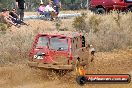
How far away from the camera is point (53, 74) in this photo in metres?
15.5

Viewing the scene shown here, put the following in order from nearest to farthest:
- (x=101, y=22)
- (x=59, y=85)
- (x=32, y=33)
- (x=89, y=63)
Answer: (x=59, y=85) → (x=89, y=63) → (x=32, y=33) → (x=101, y=22)

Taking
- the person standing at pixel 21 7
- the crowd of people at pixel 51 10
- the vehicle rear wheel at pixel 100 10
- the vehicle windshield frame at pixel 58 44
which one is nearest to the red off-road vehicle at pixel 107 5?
the vehicle rear wheel at pixel 100 10

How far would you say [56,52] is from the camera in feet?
49.5

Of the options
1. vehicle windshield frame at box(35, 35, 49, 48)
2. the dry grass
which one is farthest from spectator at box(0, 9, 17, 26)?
vehicle windshield frame at box(35, 35, 49, 48)

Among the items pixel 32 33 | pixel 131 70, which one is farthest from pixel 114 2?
pixel 131 70

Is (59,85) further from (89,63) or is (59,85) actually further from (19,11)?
(19,11)

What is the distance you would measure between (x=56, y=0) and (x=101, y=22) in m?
4.18

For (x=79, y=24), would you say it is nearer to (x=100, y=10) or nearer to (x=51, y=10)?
(x=51, y=10)

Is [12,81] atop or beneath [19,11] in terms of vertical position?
beneath

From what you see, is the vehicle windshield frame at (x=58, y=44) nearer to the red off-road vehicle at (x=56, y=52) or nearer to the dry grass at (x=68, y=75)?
the red off-road vehicle at (x=56, y=52)

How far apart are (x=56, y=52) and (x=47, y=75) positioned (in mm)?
1131

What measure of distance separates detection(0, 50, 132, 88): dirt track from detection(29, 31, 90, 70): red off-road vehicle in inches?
23.8

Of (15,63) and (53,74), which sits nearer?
(53,74)

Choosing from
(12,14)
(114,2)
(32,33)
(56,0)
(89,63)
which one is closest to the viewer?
(89,63)
